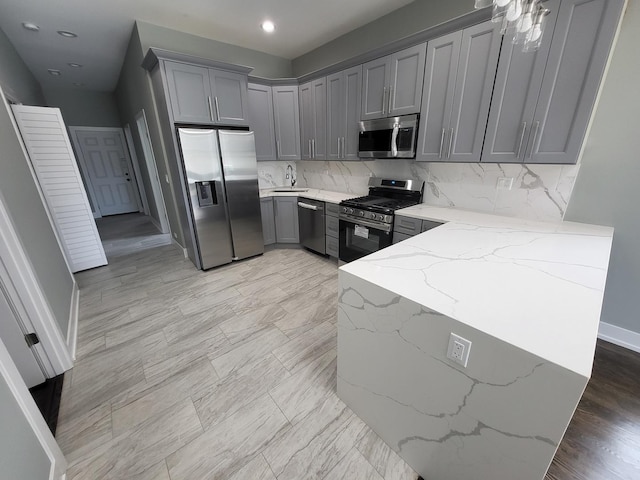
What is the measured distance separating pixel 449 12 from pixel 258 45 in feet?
8.29

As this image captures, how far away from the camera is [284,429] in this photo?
A: 1.44 m

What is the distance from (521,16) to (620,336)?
2490 mm

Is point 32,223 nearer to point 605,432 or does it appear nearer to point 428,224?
point 428,224

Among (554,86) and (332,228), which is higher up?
(554,86)

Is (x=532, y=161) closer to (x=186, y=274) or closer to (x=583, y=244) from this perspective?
(x=583, y=244)

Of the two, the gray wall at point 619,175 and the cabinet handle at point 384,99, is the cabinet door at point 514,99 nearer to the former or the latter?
the gray wall at point 619,175

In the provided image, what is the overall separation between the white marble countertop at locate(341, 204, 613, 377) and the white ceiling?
2671mm

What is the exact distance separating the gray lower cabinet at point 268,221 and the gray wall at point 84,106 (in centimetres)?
516

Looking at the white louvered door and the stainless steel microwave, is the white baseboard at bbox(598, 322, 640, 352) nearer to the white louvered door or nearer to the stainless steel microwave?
the stainless steel microwave

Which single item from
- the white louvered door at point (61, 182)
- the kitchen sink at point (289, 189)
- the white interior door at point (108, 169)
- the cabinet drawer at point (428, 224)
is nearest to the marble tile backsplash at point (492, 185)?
the cabinet drawer at point (428, 224)

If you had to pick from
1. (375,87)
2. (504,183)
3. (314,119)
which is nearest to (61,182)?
(314,119)

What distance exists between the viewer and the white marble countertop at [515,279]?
0.81 meters

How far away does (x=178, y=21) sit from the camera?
9.52 ft

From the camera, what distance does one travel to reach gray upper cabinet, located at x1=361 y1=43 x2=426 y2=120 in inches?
94.7
